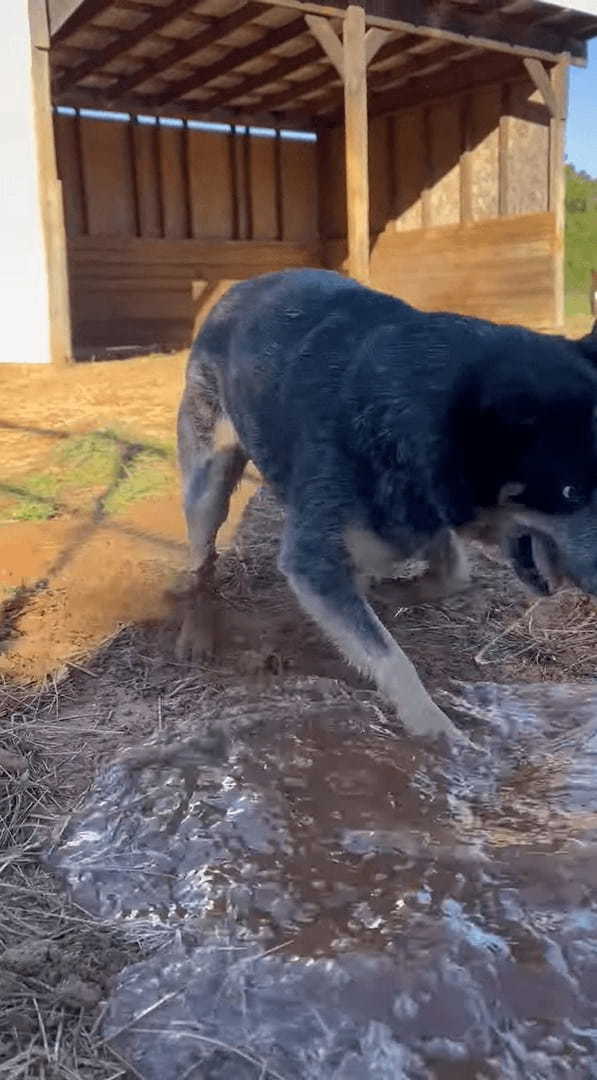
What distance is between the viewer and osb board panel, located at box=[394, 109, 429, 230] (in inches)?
582

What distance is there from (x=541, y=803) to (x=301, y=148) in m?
15.4

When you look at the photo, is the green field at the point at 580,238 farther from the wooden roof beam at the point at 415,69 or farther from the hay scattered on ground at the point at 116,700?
the hay scattered on ground at the point at 116,700

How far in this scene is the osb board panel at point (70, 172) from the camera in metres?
13.9

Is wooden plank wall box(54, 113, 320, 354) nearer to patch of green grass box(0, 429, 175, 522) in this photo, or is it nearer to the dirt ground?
patch of green grass box(0, 429, 175, 522)

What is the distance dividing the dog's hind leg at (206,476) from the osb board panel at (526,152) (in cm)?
1008

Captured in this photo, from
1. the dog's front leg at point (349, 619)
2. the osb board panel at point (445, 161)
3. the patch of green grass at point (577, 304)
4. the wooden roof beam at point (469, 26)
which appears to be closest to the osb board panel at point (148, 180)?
the osb board panel at point (445, 161)

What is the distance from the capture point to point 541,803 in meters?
2.64

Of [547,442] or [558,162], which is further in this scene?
[558,162]

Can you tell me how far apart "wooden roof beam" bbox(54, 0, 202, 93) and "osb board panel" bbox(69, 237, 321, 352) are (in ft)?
6.83

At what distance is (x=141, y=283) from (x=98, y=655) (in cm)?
1174

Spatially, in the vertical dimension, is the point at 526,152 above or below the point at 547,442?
above

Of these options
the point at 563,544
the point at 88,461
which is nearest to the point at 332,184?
the point at 88,461

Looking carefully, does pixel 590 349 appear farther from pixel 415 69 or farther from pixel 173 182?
pixel 173 182

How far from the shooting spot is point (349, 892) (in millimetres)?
2225
